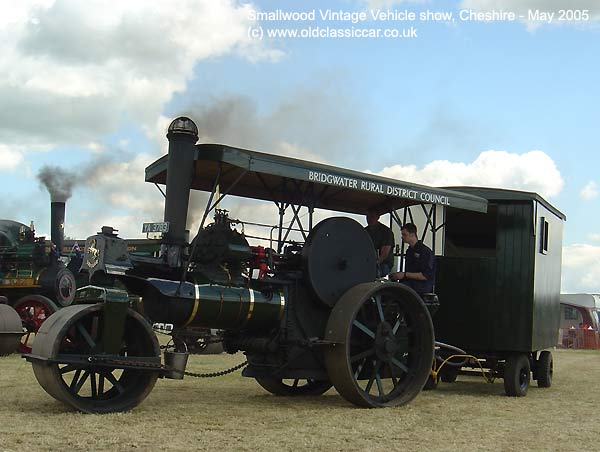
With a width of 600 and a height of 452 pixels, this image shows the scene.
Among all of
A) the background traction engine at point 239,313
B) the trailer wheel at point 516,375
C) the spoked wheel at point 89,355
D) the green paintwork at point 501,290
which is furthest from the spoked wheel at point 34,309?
the trailer wheel at point 516,375

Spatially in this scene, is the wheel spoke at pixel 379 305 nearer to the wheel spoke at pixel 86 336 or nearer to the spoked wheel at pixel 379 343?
the spoked wheel at pixel 379 343

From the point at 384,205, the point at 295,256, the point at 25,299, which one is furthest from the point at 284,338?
the point at 25,299

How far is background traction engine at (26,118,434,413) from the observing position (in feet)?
19.2

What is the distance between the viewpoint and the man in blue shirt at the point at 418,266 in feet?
26.1

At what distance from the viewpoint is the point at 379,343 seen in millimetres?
7109

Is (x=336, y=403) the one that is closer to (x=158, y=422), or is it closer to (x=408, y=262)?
(x=408, y=262)

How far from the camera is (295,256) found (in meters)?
7.07

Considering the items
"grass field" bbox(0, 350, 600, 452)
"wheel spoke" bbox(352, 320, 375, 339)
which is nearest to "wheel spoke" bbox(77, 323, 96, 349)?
"grass field" bbox(0, 350, 600, 452)

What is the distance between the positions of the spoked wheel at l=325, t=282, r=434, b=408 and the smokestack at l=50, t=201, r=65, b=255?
9779mm

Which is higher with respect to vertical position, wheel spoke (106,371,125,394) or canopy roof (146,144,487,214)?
canopy roof (146,144,487,214)

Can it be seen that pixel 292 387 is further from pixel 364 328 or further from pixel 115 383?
pixel 115 383

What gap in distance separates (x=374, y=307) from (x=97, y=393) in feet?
8.37

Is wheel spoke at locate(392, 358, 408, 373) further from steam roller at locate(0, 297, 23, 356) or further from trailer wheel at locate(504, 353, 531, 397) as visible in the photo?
steam roller at locate(0, 297, 23, 356)

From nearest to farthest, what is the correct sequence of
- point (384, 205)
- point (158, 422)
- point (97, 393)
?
point (158, 422) < point (97, 393) < point (384, 205)
